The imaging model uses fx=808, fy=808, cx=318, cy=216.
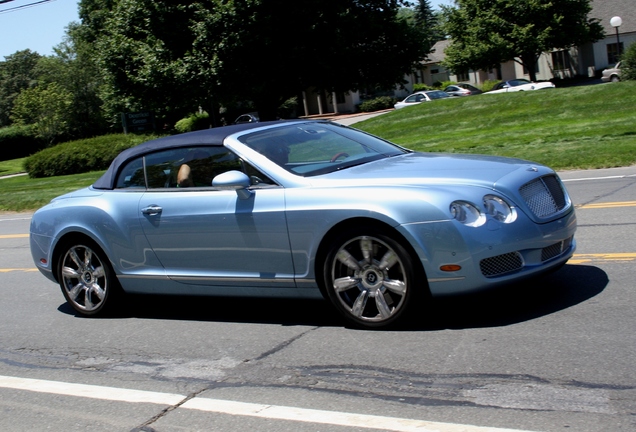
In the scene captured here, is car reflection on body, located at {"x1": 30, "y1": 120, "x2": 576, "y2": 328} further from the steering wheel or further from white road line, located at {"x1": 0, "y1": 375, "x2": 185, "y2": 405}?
white road line, located at {"x1": 0, "y1": 375, "x2": 185, "y2": 405}

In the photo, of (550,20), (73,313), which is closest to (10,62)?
(550,20)

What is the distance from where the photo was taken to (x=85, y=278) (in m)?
7.67

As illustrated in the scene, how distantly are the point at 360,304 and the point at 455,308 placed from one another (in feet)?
2.81

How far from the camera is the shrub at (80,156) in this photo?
109ft

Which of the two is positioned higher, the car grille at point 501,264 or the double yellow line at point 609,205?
the car grille at point 501,264

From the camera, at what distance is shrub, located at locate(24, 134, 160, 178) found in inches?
1314

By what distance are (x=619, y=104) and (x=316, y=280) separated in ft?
64.6

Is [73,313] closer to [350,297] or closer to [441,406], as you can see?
[350,297]

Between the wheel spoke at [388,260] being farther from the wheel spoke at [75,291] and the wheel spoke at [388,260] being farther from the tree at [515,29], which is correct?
the tree at [515,29]

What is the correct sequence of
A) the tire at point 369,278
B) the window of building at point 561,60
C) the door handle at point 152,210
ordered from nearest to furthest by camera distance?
the tire at point 369,278 < the door handle at point 152,210 < the window of building at point 561,60

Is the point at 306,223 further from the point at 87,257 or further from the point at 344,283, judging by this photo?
the point at 87,257

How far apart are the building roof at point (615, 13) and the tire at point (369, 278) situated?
189ft

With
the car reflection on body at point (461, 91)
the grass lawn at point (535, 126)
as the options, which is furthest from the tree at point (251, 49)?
the car reflection on body at point (461, 91)

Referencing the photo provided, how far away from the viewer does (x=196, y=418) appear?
4691mm
